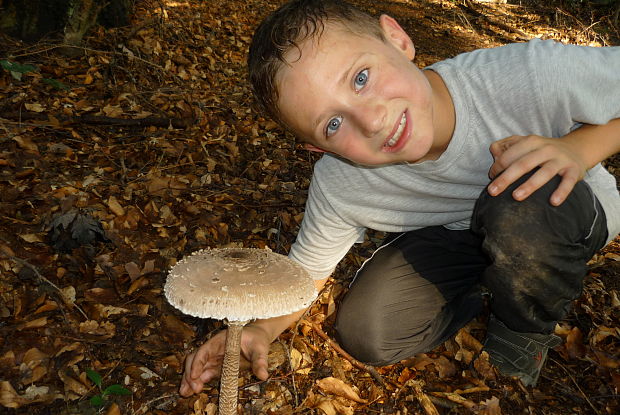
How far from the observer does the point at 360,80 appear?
2281 mm

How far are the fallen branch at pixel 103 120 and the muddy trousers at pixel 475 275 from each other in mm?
A: 2484

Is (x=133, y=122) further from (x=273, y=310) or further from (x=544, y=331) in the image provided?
(x=544, y=331)

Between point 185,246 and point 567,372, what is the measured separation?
109 inches

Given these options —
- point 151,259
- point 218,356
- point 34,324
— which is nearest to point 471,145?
point 218,356

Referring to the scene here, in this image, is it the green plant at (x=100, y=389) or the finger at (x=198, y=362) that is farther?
the finger at (x=198, y=362)

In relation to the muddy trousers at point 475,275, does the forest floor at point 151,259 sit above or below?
below

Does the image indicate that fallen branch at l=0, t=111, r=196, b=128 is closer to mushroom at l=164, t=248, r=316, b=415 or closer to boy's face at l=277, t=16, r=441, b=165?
boy's face at l=277, t=16, r=441, b=165

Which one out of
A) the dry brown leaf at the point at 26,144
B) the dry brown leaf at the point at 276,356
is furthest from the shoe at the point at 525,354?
the dry brown leaf at the point at 26,144

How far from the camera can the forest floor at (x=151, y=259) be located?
8.73ft

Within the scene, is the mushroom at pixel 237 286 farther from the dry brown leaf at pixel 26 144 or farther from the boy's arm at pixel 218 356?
the dry brown leaf at pixel 26 144

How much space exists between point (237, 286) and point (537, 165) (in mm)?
1500

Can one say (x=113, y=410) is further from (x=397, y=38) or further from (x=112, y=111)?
(x=112, y=111)

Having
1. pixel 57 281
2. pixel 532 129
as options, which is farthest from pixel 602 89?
pixel 57 281

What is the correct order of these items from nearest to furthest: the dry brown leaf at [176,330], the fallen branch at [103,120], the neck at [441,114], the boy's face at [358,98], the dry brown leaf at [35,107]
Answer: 1. the boy's face at [358,98]
2. the neck at [441,114]
3. the dry brown leaf at [176,330]
4. the fallen branch at [103,120]
5. the dry brown leaf at [35,107]
